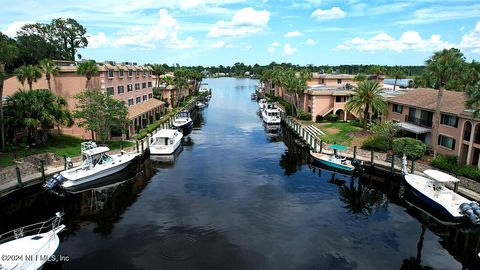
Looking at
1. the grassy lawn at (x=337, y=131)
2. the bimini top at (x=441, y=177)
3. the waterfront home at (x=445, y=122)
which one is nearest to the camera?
the bimini top at (x=441, y=177)

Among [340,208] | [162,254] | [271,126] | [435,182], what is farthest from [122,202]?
[271,126]

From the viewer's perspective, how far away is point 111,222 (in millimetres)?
27609

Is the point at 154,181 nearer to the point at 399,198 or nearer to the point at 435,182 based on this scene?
Result: the point at 399,198

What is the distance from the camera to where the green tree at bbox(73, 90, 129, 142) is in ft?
146

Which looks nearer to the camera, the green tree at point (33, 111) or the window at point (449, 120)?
the window at point (449, 120)

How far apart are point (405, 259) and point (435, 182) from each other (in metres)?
11.7

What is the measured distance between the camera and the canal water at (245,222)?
22281 mm

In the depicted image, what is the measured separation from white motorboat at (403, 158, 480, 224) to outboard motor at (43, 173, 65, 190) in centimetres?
3566

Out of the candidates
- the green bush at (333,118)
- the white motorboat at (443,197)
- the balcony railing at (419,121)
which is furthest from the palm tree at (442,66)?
the green bush at (333,118)

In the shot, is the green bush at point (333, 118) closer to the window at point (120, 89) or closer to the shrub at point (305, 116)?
the shrub at point (305, 116)

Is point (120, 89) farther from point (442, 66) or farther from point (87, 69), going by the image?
point (442, 66)

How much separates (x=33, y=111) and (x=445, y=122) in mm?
50714

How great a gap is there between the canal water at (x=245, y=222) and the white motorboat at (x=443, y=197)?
A: 1263 mm

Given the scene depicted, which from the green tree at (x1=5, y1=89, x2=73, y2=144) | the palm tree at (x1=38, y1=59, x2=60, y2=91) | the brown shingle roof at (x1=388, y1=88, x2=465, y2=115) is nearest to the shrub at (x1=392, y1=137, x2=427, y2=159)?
the brown shingle roof at (x1=388, y1=88, x2=465, y2=115)
